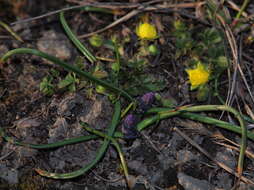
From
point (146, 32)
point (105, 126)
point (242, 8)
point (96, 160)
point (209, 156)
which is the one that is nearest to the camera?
point (96, 160)

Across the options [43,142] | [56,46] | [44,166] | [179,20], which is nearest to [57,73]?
[56,46]

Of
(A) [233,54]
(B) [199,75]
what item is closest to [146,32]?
(B) [199,75]

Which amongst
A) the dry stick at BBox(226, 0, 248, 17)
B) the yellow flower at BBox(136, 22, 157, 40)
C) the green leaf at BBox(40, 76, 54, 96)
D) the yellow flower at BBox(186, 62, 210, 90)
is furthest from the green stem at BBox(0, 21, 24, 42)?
the dry stick at BBox(226, 0, 248, 17)

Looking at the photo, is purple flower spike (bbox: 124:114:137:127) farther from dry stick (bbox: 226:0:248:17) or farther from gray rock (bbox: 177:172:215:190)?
dry stick (bbox: 226:0:248:17)

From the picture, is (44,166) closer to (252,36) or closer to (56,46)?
(56,46)

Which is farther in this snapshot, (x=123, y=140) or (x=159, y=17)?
(x=159, y=17)

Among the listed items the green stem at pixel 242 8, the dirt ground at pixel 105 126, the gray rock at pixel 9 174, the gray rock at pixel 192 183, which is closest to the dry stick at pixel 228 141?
the dirt ground at pixel 105 126

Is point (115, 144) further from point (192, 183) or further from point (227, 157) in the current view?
point (227, 157)
